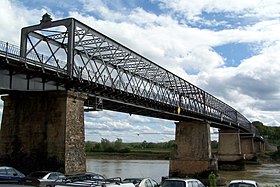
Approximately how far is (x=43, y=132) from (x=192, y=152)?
40.3 m

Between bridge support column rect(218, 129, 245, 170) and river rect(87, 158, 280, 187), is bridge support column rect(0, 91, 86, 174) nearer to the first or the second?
river rect(87, 158, 280, 187)

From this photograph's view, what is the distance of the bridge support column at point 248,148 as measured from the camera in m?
120

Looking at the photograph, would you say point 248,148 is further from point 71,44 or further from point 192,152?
point 71,44

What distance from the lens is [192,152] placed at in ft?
213

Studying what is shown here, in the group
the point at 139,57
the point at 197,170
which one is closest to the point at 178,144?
the point at 197,170

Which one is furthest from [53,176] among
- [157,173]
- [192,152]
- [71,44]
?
[157,173]

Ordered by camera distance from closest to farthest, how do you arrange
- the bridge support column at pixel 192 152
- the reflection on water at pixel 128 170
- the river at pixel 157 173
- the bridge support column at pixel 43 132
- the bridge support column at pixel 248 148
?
the bridge support column at pixel 43 132
the river at pixel 157 173
the reflection on water at pixel 128 170
the bridge support column at pixel 192 152
the bridge support column at pixel 248 148

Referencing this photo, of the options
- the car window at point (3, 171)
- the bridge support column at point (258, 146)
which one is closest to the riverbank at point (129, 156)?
the bridge support column at point (258, 146)

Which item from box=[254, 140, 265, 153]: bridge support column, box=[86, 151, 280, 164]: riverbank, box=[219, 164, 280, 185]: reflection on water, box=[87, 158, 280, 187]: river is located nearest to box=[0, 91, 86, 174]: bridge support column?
box=[87, 158, 280, 187]: river

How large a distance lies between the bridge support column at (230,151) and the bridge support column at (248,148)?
22.4 meters

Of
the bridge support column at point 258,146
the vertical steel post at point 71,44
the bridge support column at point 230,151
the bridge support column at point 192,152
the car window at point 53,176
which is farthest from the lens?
the bridge support column at point 258,146

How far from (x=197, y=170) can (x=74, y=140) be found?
39.1 meters

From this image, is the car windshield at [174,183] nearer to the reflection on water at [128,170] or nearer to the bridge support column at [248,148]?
the reflection on water at [128,170]

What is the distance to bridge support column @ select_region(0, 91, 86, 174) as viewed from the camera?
27875 millimetres
